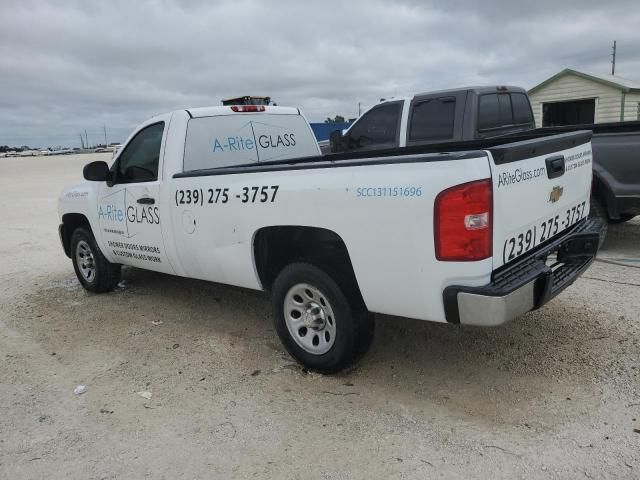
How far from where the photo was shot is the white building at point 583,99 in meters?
17.8

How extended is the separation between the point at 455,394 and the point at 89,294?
4470mm

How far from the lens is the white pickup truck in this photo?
9.78 feet

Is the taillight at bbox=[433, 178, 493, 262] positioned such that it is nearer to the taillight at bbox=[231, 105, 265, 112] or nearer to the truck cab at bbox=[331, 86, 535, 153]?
the taillight at bbox=[231, 105, 265, 112]

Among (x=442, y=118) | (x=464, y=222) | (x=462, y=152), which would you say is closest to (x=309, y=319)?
(x=464, y=222)

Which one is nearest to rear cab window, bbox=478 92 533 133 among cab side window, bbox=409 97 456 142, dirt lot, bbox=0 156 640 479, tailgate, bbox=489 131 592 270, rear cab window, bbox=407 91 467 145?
rear cab window, bbox=407 91 467 145

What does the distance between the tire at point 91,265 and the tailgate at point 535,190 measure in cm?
443

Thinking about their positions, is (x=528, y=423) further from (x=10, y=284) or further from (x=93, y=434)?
(x=10, y=284)

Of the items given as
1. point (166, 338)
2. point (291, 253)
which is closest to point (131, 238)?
point (166, 338)

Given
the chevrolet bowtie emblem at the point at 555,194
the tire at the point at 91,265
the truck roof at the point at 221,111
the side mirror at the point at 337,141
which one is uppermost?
the truck roof at the point at 221,111

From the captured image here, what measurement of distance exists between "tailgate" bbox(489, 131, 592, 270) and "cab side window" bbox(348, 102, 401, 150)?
436cm

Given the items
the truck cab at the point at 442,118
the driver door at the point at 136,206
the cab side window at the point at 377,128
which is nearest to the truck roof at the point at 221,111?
the driver door at the point at 136,206

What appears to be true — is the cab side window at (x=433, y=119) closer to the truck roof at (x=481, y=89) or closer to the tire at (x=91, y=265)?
the truck roof at (x=481, y=89)

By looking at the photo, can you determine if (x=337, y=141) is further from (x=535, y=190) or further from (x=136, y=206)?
(x=535, y=190)

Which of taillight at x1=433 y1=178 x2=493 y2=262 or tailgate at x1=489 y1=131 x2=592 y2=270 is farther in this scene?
tailgate at x1=489 y1=131 x2=592 y2=270
